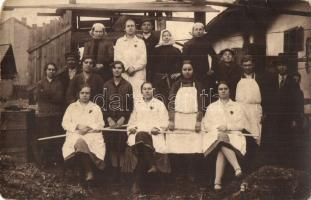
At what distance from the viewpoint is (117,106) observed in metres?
4.80

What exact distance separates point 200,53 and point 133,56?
0.81 meters

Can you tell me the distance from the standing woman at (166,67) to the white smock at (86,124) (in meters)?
0.79

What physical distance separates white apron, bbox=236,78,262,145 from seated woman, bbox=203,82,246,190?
8 cm

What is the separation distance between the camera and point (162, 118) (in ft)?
15.6

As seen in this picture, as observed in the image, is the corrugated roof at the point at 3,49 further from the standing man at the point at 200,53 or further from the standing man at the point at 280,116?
the standing man at the point at 280,116

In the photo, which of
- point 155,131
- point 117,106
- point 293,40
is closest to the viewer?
point 155,131

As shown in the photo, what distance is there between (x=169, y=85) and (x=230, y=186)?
141 centimetres

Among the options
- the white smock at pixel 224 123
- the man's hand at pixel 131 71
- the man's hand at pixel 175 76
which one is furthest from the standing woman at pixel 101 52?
the white smock at pixel 224 123

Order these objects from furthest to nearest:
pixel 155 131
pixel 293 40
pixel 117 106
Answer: pixel 293 40
pixel 117 106
pixel 155 131

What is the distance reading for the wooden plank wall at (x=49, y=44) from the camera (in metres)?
4.84

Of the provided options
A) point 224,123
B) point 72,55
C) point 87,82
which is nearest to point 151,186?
point 224,123

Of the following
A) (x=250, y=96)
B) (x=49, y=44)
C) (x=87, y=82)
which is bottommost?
(x=250, y=96)

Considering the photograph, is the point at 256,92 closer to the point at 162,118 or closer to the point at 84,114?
the point at 162,118

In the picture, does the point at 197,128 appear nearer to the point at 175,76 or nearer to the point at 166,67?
the point at 175,76
